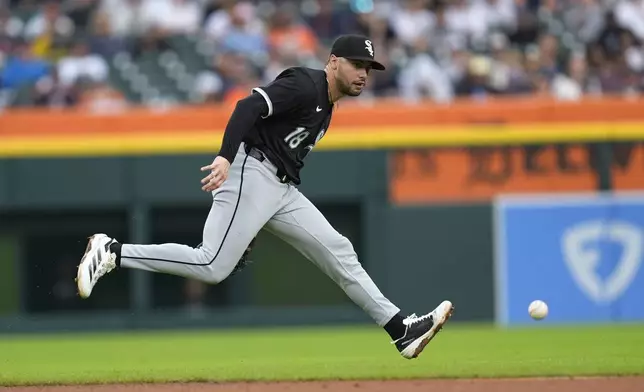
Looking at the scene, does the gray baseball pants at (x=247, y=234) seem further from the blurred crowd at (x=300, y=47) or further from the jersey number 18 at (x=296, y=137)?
the blurred crowd at (x=300, y=47)

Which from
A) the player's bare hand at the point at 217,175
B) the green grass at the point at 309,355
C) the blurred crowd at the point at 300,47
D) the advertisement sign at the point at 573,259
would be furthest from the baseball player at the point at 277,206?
the blurred crowd at the point at 300,47

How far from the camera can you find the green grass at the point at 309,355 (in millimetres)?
6922

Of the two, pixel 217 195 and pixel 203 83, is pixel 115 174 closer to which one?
pixel 203 83

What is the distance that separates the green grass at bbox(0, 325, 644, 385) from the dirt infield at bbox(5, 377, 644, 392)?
0.77 feet

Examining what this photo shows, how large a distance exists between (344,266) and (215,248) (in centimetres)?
76

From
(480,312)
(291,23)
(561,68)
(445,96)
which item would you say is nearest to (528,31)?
(561,68)

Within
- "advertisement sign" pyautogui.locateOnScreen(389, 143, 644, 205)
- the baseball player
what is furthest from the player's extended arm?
"advertisement sign" pyautogui.locateOnScreen(389, 143, 644, 205)

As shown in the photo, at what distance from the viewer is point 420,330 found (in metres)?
6.56

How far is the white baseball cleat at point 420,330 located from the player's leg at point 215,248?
104 cm

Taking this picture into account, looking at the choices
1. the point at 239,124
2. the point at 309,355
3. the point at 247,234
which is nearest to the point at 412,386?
the point at 247,234

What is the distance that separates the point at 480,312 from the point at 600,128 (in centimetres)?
223

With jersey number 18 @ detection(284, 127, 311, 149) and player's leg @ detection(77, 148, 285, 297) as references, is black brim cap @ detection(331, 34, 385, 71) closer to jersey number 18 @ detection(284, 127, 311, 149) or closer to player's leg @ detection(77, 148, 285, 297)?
jersey number 18 @ detection(284, 127, 311, 149)

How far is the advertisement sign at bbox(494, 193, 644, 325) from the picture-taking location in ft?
37.5

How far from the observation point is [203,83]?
12.9 metres
